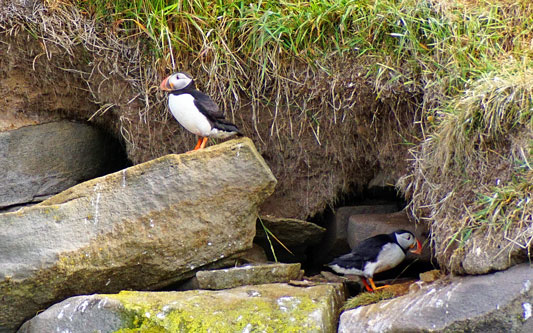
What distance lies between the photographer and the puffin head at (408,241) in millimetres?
4879

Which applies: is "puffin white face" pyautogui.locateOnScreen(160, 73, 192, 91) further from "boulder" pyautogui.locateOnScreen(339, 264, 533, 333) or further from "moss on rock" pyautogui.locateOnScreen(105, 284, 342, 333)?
"boulder" pyautogui.locateOnScreen(339, 264, 533, 333)

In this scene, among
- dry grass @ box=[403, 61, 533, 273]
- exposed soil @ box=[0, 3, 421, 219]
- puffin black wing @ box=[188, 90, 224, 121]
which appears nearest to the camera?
dry grass @ box=[403, 61, 533, 273]

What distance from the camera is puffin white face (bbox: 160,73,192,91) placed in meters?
4.97

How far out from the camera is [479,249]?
385 centimetres

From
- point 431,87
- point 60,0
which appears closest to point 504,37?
point 431,87

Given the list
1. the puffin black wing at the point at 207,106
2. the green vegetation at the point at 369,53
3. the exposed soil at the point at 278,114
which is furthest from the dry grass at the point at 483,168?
the puffin black wing at the point at 207,106

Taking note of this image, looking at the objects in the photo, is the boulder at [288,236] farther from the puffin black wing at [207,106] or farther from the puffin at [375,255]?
the puffin black wing at [207,106]

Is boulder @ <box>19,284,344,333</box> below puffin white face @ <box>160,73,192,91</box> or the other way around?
below

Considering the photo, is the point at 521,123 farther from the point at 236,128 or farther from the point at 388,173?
the point at 236,128

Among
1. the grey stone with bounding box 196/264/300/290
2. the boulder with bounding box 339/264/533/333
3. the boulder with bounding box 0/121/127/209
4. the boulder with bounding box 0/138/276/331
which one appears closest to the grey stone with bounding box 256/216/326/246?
the boulder with bounding box 0/138/276/331

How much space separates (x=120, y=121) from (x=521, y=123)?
2.75 metres

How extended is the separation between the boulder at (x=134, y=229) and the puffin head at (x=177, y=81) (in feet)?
1.80

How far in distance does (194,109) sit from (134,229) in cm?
85

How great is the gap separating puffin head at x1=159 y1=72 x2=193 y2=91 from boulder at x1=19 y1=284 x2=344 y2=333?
1376 mm
